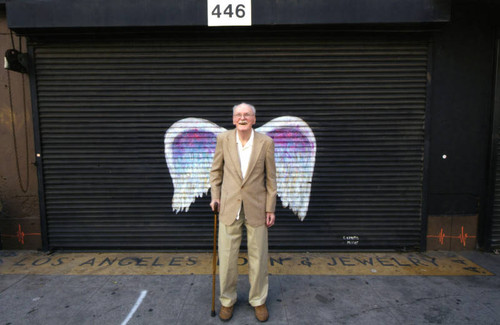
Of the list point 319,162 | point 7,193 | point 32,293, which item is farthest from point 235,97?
point 7,193

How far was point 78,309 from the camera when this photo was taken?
317cm

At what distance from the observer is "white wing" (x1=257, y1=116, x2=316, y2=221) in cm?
457

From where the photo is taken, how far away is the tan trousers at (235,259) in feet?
9.80

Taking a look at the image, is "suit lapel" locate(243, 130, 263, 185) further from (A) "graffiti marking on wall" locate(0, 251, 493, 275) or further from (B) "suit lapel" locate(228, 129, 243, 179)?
(A) "graffiti marking on wall" locate(0, 251, 493, 275)

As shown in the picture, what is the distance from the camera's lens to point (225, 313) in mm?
2994

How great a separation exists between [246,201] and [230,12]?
282cm

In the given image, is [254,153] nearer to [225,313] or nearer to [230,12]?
[225,313]

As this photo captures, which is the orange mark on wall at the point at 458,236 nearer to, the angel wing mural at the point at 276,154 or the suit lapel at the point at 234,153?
the angel wing mural at the point at 276,154

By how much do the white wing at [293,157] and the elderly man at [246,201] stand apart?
158cm

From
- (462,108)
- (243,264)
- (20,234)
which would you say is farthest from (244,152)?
(20,234)

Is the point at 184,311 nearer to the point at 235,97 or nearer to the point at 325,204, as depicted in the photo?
the point at 325,204

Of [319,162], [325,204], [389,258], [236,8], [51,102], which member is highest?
[236,8]

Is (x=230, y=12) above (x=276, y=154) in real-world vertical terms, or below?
above

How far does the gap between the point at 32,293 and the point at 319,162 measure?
423 centimetres
